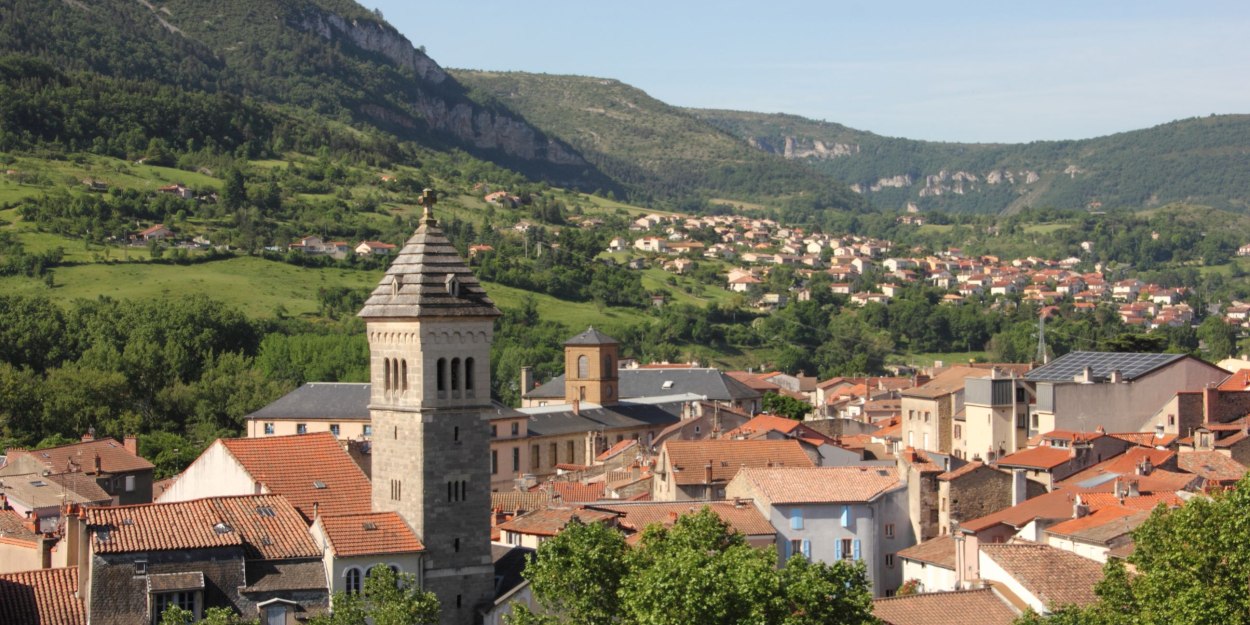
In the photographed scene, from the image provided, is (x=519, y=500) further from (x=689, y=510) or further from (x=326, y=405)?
(x=326, y=405)

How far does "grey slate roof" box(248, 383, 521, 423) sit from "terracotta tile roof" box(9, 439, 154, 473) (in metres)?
13.1

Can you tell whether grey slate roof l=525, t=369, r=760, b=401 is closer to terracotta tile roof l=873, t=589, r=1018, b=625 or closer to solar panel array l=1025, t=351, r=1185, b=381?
solar panel array l=1025, t=351, r=1185, b=381

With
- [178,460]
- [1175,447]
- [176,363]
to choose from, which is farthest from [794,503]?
[176,363]

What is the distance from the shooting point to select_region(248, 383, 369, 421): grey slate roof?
80875 millimetres

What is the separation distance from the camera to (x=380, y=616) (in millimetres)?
31797

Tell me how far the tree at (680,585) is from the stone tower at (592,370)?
57.8 metres

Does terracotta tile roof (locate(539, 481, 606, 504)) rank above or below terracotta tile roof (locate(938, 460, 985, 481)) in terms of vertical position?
below

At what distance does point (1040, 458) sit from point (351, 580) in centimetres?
2990

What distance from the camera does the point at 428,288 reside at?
36531 mm

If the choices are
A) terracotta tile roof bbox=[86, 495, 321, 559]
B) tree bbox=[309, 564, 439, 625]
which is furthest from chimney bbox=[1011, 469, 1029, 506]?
terracotta tile roof bbox=[86, 495, 321, 559]

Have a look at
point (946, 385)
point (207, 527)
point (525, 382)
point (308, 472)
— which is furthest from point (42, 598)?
point (525, 382)

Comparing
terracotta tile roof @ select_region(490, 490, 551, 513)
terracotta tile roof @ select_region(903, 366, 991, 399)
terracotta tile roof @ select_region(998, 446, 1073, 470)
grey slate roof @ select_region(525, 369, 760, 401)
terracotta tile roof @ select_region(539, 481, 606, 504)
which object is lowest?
terracotta tile roof @ select_region(539, 481, 606, 504)

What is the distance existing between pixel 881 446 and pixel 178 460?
98.1ft

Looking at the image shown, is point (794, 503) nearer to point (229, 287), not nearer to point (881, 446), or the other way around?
point (881, 446)
